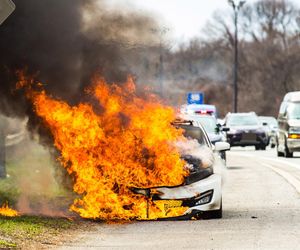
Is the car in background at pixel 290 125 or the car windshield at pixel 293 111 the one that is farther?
the car windshield at pixel 293 111

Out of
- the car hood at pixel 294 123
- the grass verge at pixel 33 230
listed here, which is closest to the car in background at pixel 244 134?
the car hood at pixel 294 123

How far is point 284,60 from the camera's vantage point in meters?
92.1

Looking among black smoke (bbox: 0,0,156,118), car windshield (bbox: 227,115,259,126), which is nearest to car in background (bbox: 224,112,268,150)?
car windshield (bbox: 227,115,259,126)

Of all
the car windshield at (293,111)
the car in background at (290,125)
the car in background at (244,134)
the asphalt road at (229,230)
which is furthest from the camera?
the car in background at (244,134)

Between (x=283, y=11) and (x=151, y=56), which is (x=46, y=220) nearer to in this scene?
(x=151, y=56)

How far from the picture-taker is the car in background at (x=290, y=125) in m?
33.6

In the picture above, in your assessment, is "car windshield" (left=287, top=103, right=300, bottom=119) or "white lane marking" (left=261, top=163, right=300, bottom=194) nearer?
"white lane marking" (left=261, top=163, right=300, bottom=194)

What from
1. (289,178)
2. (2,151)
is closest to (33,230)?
(2,151)

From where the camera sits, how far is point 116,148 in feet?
47.3

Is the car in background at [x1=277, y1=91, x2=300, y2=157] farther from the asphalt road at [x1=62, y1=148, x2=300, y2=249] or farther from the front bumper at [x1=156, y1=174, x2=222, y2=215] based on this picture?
the front bumper at [x1=156, y1=174, x2=222, y2=215]

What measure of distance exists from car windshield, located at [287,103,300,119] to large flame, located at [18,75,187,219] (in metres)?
18.9

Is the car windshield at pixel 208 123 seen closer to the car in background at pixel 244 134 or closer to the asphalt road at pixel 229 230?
the asphalt road at pixel 229 230

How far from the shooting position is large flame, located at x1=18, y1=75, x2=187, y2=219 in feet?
46.4

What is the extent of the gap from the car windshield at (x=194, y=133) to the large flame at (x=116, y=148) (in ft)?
1.18
